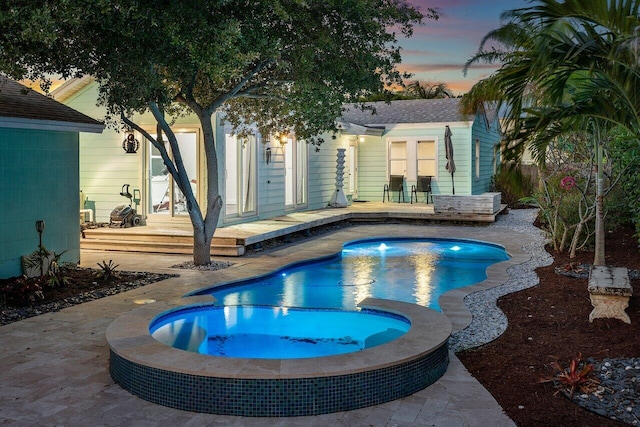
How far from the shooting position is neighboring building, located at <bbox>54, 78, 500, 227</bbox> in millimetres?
13289

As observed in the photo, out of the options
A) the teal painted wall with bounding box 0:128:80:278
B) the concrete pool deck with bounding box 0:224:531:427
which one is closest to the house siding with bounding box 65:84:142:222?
the teal painted wall with bounding box 0:128:80:278

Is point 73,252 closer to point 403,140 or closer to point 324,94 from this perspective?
point 324,94

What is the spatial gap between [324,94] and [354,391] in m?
5.20

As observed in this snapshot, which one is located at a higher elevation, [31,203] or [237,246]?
[31,203]

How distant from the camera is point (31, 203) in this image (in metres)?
8.49

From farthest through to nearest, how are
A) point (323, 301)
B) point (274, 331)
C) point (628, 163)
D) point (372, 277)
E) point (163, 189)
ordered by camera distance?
point (163, 189) → point (372, 277) → point (628, 163) → point (323, 301) → point (274, 331)

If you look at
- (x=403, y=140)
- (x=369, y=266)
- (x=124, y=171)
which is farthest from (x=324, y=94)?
(x=403, y=140)

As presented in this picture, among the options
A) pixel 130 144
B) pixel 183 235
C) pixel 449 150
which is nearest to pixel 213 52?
pixel 183 235

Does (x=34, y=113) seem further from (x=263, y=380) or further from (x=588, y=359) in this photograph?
(x=588, y=359)

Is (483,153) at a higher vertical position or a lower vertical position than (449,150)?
higher

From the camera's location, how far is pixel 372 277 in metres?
9.72

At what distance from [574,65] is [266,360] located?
11.3 ft

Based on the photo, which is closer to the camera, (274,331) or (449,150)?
(274,331)

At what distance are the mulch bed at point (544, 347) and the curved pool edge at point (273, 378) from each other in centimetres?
59
